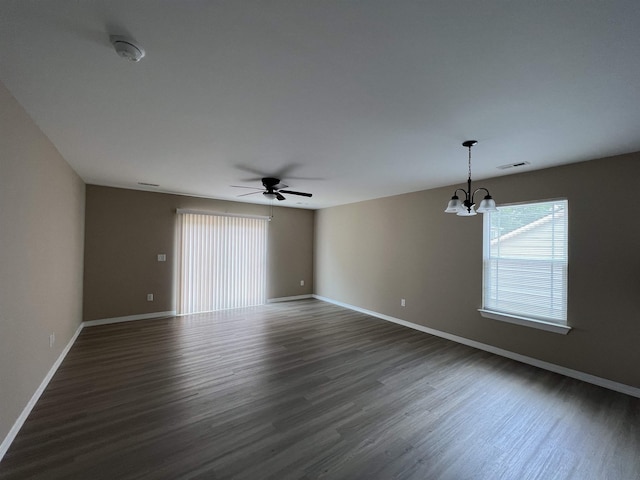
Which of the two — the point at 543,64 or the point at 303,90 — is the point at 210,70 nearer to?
the point at 303,90

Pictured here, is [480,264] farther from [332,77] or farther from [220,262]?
[220,262]

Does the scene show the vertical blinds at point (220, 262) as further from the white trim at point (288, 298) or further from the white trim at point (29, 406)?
the white trim at point (29, 406)

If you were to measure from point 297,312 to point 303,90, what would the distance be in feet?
15.9

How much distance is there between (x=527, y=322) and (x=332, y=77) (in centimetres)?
377

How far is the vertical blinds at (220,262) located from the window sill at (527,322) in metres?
4.77

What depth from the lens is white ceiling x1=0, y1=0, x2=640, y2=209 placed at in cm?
116

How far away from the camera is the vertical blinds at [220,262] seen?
5.52 m

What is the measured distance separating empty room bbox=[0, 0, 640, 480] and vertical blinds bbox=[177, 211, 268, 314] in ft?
3.14

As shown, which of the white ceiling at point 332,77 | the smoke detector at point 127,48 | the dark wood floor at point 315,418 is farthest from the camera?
the dark wood floor at point 315,418

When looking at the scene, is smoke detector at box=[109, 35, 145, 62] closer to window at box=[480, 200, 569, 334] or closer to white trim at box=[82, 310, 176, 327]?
window at box=[480, 200, 569, 334]

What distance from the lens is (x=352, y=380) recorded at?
9.57 feet

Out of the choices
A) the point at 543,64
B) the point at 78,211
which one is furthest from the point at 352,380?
the point at 78,211

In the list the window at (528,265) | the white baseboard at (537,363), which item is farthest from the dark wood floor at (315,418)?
the window at (528,265)

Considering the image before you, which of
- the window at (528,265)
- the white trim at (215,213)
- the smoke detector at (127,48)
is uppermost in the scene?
the smoke detector at (127,48)
